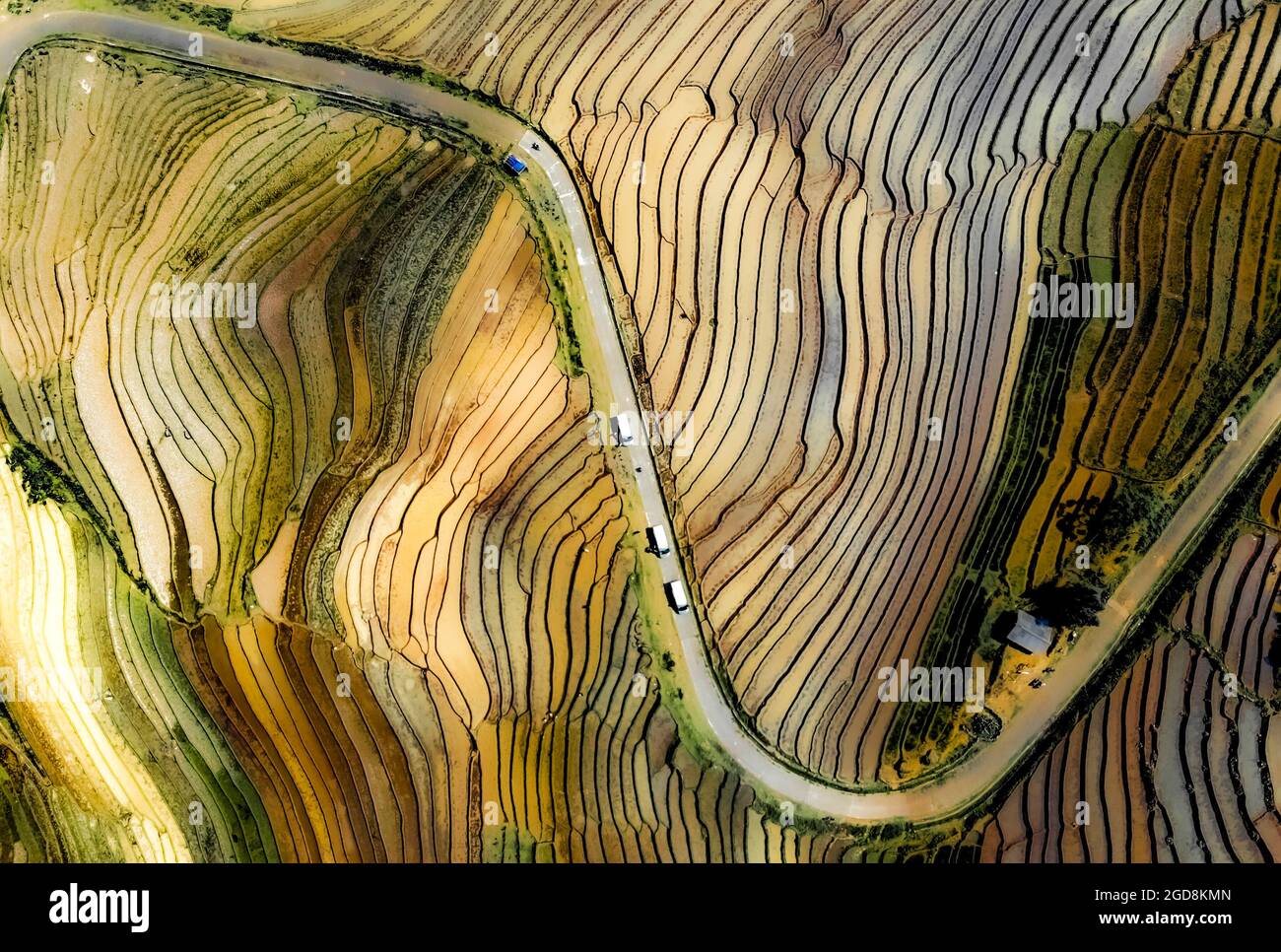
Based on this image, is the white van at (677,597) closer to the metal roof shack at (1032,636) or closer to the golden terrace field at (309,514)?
the golden terrace field at (309,514)

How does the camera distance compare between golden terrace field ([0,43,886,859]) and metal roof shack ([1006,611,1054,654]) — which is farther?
golden terrace field ([0,43,886,859])

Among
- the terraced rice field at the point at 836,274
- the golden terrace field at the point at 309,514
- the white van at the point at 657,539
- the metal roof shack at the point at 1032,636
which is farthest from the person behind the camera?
the terraced rice field at the point at 836,274

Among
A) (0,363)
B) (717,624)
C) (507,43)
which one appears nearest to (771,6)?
(507,43)

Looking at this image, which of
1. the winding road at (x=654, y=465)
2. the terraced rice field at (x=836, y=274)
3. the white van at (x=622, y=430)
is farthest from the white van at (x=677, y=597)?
the white van at (x=622, y=430)

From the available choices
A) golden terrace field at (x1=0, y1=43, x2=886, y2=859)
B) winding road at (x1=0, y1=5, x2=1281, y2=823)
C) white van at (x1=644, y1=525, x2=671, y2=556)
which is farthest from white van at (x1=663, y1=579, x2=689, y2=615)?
golden terrace field at (x1=0, y1=43, x2=886, y2=859)

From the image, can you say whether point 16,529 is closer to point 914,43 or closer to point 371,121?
point 371,121

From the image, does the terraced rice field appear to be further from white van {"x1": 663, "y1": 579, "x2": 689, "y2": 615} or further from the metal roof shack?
the metal roof shack

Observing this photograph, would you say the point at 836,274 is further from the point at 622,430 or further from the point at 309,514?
the point at 309,514
